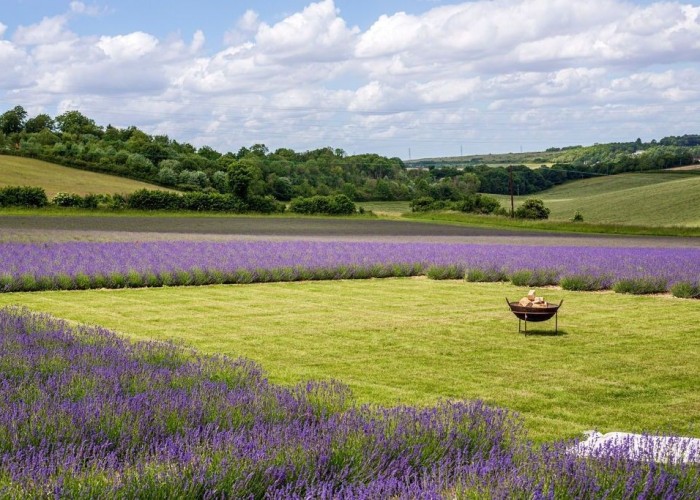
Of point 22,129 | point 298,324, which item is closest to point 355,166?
point 22,129

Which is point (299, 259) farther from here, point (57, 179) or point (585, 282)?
point (57, 179)

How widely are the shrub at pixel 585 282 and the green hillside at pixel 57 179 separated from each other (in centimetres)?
4022

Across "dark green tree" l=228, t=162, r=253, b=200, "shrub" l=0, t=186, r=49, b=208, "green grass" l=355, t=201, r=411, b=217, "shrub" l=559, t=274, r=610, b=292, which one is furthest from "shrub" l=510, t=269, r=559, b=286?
"green grass" l=355, t=201, r=411, b=217

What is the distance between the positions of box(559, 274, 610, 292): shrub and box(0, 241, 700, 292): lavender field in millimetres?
25

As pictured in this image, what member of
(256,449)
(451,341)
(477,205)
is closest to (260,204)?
(477,205)

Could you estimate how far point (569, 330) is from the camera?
14.5 m

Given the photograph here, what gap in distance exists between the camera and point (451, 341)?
13211mm

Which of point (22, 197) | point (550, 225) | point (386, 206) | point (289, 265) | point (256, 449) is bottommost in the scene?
point (550, 225)

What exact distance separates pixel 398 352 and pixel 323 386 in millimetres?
4750

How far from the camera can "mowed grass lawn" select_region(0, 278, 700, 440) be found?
941cm

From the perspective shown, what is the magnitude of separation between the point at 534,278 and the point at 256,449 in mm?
18286

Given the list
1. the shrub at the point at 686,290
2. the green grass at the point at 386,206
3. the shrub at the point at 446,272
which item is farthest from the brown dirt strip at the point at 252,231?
the green grass at the point at 386,206

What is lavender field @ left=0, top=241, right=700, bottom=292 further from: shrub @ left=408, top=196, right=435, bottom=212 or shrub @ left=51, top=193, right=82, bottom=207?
shrub @ left=408, top=196, right=435, bottom=212

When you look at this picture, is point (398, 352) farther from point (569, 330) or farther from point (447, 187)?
point (447, 187)
